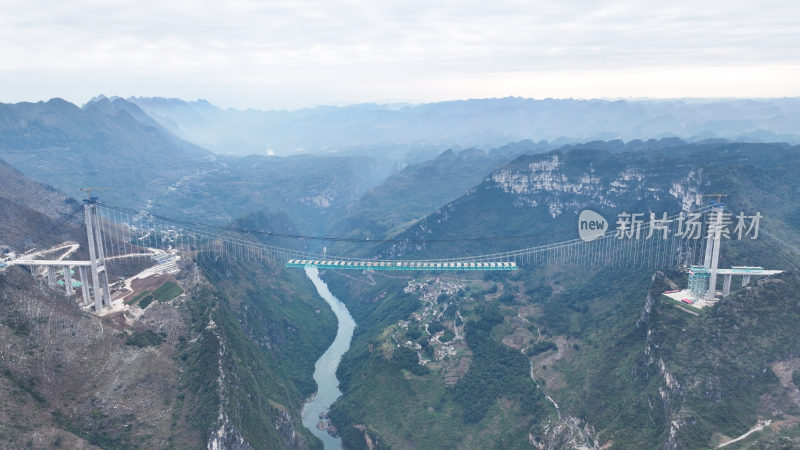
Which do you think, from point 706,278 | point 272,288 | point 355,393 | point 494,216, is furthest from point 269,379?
point 494,216

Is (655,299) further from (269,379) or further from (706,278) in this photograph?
(269,379)

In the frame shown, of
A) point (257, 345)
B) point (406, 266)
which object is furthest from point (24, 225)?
point (406, 266)

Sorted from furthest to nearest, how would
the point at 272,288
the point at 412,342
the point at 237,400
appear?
the point at 272,288 < the point at 412,342 < the point at 237,400

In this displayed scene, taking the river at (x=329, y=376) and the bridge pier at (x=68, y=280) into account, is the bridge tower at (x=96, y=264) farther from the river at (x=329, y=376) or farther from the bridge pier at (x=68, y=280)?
the river at (x=329, y=376)

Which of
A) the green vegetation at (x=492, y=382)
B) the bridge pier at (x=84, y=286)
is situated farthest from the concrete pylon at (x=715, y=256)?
the bridge pier at (x=84, y=286)

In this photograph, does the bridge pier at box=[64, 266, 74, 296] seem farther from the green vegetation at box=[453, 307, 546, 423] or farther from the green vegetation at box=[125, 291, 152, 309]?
the green vegetation at box=[453, 307, 546, 423]

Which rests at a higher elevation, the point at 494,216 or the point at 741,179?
the point at 741,179
